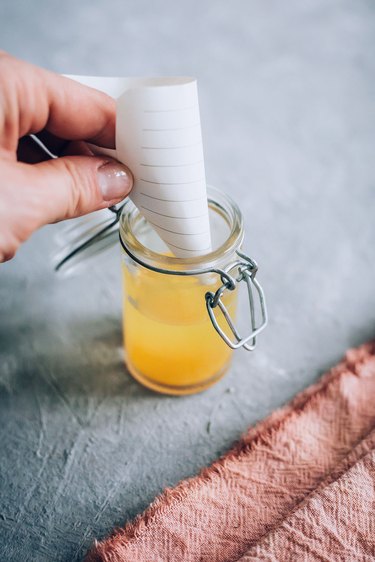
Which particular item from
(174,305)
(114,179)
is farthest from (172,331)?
(114,179)

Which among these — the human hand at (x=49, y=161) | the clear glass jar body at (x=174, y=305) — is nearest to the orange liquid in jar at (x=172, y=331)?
the clear glass jar body at (x=174, y=305)

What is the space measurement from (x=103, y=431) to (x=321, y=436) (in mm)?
226

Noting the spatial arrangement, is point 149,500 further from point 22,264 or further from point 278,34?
point 278,34

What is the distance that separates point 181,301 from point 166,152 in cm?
17

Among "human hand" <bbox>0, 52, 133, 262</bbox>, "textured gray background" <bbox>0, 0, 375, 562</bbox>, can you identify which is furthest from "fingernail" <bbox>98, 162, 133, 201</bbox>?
"textured gray background" <bbox>0, 0, 375, 562</bbox>

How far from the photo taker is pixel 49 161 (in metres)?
0.49

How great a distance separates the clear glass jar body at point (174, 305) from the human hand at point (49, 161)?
74 millimetres

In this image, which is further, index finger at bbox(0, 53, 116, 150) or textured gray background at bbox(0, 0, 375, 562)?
textured gray background at bbox(0, 0, 375, 562)

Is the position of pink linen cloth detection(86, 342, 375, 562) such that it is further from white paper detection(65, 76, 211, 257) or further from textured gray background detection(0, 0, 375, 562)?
white paper detection(65, 76, 211, 257)

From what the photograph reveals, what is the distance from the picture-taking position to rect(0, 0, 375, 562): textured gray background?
61cm

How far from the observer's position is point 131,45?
1017mm

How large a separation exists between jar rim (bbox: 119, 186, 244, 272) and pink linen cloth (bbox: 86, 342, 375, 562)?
200 mm

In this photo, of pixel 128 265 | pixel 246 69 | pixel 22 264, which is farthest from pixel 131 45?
pixel 128 265

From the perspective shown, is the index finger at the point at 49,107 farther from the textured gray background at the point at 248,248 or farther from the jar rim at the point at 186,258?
the textured gray background at the point at 248,248
